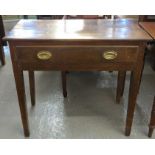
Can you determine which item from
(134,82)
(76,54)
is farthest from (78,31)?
(134,82)

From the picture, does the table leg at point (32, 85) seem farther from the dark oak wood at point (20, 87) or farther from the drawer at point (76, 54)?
the drawer at point (76, 54)

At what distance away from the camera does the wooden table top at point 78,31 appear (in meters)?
1.04

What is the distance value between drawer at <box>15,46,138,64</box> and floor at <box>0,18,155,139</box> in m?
0.54

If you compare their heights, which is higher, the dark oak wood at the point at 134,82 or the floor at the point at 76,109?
the dark oak wood at the point at 134,82

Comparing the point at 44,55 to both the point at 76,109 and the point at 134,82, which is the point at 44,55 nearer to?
the point at 134,82

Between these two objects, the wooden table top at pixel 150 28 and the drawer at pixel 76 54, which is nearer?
the drawer at pixel 76 54

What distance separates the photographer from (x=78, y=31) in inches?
44.4

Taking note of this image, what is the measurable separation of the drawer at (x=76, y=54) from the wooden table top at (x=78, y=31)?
48 millimetres

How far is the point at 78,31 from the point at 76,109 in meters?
0.68

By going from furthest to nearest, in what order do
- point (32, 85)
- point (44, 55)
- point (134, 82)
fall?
point (32, 85) < point (134, 82) < point (44, 55)

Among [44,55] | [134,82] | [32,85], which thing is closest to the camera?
[44,55]

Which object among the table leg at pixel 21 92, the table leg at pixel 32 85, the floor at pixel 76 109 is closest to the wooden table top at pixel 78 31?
the table leg at pixel 21 92

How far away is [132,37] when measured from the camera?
3.42ft
